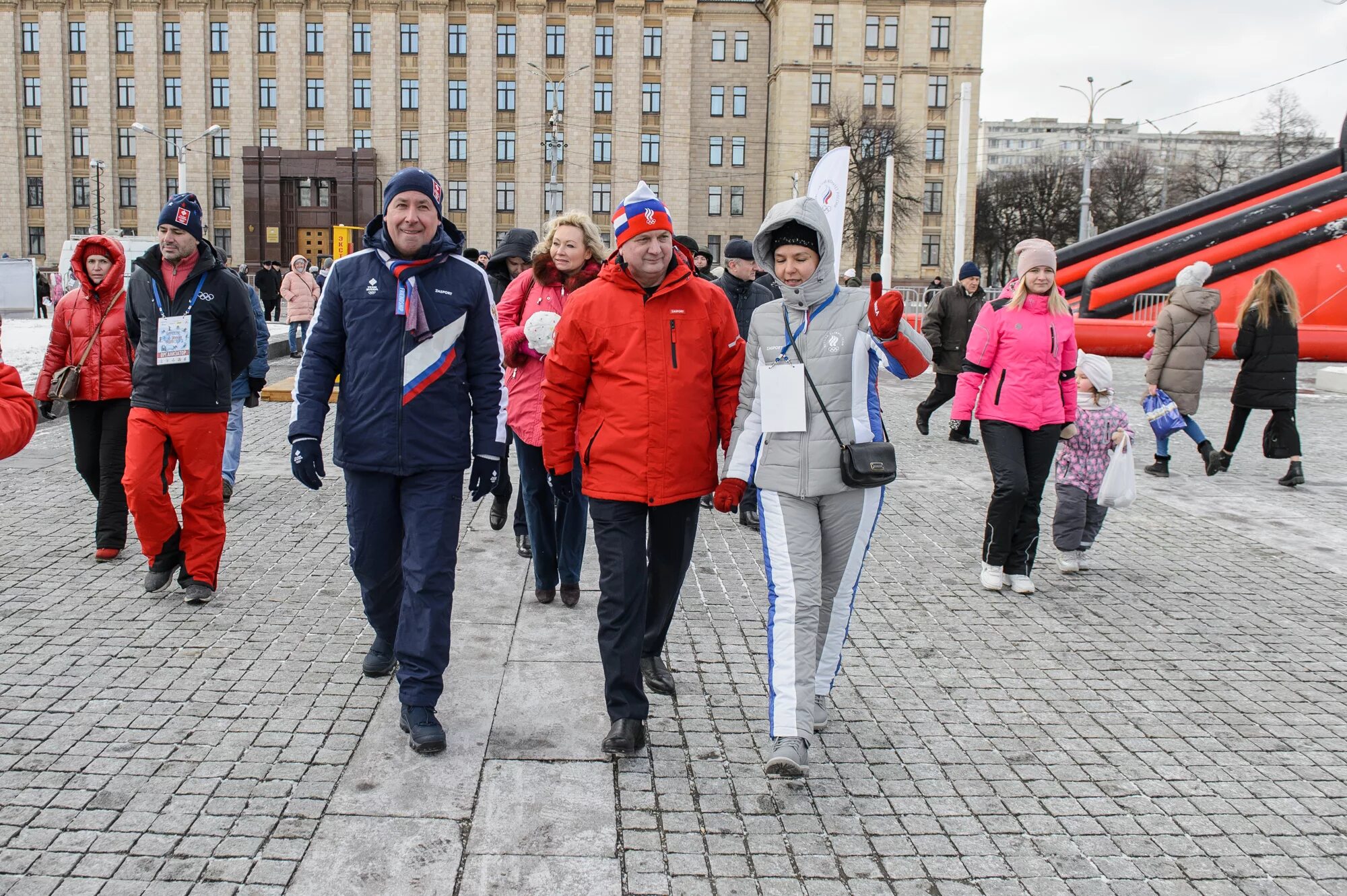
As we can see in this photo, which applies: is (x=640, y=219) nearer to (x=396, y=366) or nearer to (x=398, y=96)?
(x=396, y=366)

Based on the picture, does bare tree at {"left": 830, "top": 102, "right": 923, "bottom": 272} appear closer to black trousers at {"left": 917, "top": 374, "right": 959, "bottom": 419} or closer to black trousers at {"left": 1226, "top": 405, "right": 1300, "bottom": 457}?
black trousers at {"left": 917, "top": 374, "right": 959, "bottom": 419}

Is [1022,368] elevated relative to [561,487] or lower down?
elevated

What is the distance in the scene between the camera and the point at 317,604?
5.78m

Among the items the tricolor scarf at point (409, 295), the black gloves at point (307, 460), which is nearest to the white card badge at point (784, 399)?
the tricolor scarf at point (409, 295)

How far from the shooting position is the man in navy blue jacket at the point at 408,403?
4.20 meters

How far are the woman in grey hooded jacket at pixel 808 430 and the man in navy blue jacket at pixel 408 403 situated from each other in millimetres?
1053

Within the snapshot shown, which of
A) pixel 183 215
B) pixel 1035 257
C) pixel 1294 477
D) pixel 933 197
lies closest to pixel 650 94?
pixel 933 197

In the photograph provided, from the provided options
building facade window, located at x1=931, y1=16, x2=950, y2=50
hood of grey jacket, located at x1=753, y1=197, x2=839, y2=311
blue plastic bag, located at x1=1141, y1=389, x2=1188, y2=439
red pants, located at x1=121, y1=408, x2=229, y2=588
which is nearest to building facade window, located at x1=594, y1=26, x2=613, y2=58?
building facade window, located at x1=931, y1=16, x2=950, y2=50

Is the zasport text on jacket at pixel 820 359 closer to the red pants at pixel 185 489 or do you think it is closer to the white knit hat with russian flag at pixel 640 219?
the white knit hat with russian flag at pixel 640 219

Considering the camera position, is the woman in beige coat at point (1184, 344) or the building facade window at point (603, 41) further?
the building facade window at point (603, 41)

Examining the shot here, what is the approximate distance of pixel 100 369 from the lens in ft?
21.2

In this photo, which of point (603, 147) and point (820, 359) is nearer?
point (820, 359)

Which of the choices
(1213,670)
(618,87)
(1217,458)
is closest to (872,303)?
(1213,670)

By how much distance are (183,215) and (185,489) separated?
1.37m
